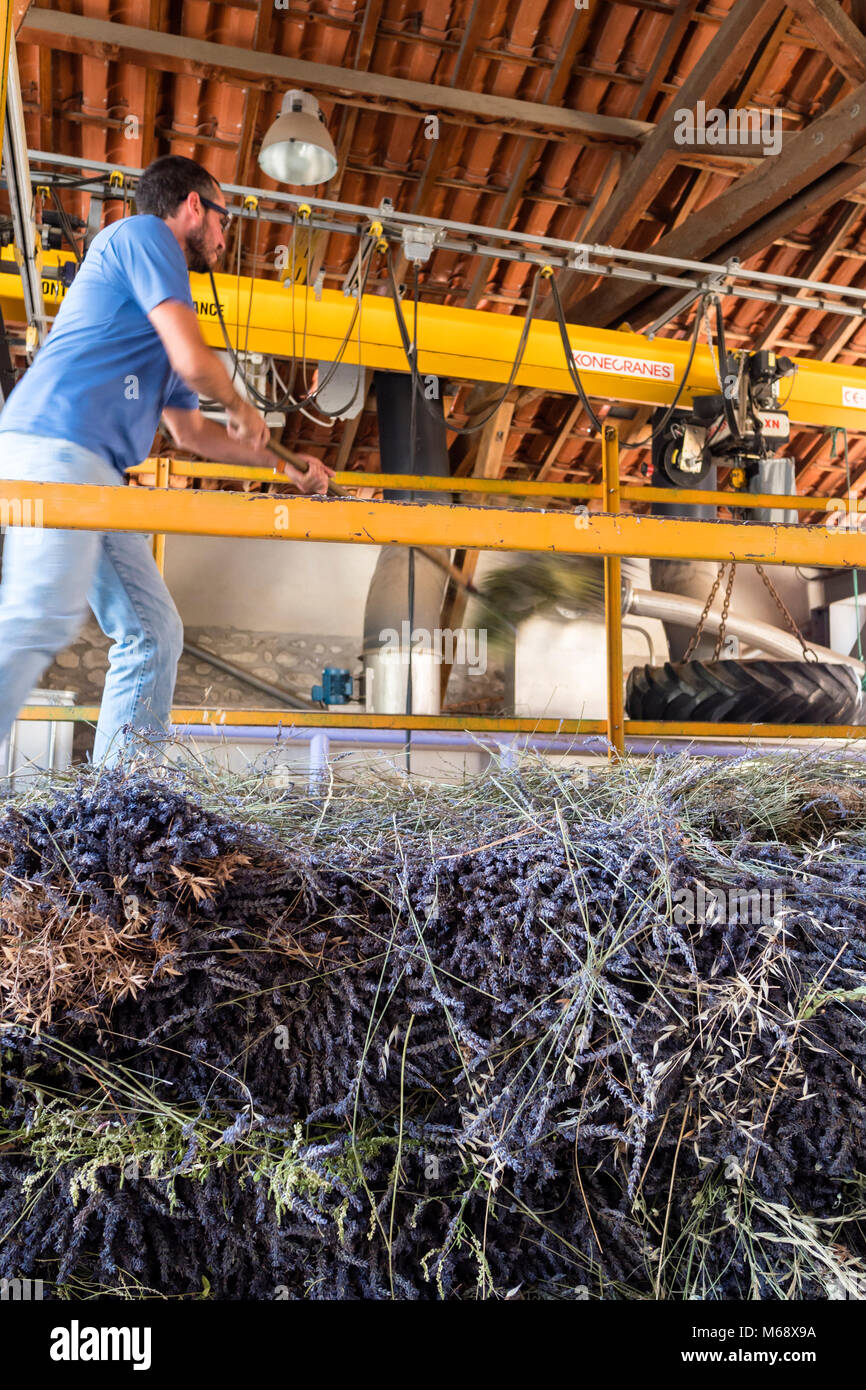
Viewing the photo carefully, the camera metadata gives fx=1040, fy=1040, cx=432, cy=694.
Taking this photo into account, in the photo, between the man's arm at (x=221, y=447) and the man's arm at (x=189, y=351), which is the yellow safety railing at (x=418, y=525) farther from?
the man's arm at (x=221, y=447)

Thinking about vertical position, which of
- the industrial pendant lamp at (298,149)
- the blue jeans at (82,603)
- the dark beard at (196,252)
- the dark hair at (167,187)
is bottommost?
the blue jeans at (82,603)

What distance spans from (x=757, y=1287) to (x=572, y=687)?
4457mm

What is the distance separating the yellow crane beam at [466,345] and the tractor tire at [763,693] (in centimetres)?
138

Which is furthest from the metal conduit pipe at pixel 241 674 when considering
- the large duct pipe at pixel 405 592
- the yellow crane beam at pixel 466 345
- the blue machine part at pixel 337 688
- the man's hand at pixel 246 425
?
the man's hand at pixel 246 425

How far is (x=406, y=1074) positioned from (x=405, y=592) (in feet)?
15.5

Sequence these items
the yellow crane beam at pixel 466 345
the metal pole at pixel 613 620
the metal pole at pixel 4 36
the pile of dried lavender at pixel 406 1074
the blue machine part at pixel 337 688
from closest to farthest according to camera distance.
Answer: the pile of dried lavender at pixel 406 1074 < the metal pole at pixel 4 36 < the metal pole at pixel 613 620 < the yellow crane beam at pixel 466 345 < the blue machine part at pixel 337 688

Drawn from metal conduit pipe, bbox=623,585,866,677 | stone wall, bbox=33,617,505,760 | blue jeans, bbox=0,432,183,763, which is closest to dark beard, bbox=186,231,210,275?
blue jeans, bbox=0,432,183,763

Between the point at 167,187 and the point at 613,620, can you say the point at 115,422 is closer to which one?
the point at 167,187

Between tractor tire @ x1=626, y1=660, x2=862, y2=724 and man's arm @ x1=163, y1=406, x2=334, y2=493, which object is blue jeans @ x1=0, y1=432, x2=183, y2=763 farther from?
tractor tire @ x1=626, y1=660, x2=862, y2=724

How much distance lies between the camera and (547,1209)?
2.95 feet

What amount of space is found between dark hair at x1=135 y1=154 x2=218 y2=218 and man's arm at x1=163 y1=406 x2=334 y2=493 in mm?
419

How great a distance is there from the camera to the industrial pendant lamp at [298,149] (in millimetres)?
4012

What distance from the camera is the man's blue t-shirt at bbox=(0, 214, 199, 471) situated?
6.45ft

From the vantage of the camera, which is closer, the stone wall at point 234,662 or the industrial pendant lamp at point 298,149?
the industrial pendant lamp at point 298,149
